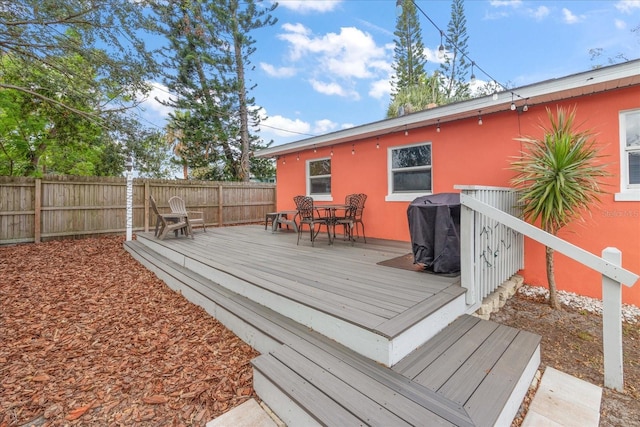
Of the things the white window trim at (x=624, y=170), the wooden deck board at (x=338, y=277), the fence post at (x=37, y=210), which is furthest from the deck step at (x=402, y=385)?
the fence post at (x=37, y=210)

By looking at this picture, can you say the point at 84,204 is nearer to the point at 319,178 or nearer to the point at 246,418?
the point at 319,178

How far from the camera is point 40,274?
14.4ft

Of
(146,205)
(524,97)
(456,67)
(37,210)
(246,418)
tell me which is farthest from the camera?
(456,67)

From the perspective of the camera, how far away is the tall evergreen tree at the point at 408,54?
→ 16.2 meters

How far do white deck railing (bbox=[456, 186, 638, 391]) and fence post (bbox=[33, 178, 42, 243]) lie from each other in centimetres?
868

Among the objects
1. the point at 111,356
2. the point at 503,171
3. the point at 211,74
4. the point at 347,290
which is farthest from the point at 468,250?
the point at 211,74

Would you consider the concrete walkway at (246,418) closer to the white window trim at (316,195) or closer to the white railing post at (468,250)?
the white railing post at (468,250)

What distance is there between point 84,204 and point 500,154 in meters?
9.22

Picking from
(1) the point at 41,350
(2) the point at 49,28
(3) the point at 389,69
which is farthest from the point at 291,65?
(1) the point at 41,350

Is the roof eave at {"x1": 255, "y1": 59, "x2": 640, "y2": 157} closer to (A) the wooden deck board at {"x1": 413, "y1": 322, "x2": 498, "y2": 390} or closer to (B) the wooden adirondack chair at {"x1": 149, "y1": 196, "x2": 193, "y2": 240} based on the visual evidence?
(A) the wooden deck board at {"x1": 413, "y1": 322, "x2": 498, "y2": 390}

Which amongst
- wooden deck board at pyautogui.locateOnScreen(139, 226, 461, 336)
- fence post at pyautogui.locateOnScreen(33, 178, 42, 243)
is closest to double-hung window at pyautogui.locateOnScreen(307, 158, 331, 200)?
wooden deck board at pyautogui.locateOnScreen(139, 226, 461, 336)

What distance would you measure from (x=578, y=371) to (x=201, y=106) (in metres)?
14.8

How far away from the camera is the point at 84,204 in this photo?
7.01 metres

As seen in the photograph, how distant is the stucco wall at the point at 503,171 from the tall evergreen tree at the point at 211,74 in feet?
30.8
